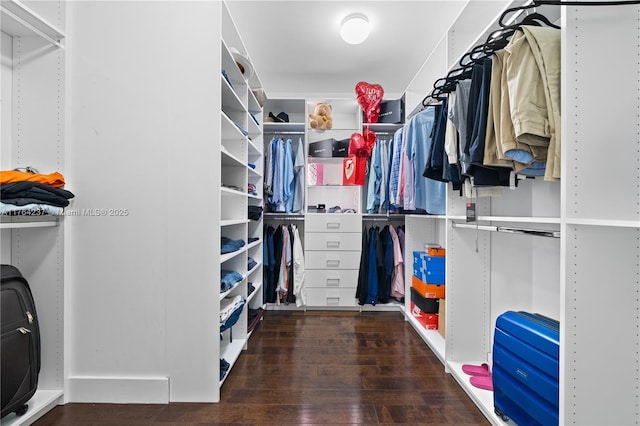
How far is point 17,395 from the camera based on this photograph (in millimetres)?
1302

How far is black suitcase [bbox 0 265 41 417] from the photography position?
1258 millimetres

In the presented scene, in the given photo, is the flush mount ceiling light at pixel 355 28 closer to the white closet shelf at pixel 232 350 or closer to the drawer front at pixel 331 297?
the drawer front at pixel 331 297

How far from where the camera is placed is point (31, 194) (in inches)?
53.1

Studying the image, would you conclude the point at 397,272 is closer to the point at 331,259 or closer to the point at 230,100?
the point at 331,259

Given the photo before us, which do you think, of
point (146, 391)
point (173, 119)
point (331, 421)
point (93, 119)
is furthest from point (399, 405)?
point (93, 119)

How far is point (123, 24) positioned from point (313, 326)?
2.60m

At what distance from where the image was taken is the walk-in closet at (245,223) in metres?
0.99

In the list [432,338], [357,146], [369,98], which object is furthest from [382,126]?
[432,338]

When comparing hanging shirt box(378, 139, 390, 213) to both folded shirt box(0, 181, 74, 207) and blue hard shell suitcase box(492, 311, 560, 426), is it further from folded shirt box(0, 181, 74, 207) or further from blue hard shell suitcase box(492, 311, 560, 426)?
folded shirt box(0, 181, 74, 207)

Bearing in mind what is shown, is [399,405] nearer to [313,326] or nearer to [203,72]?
[313,326]

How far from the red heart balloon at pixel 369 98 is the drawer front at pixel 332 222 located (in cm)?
112

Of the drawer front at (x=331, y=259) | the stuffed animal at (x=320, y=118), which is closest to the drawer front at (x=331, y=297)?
the drawer front at (x=331, y=259)

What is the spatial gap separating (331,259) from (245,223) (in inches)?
45.6

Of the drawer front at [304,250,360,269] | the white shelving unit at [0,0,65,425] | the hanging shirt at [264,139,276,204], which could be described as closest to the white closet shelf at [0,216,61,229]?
the white shelving unit at [0,0,65,425]
